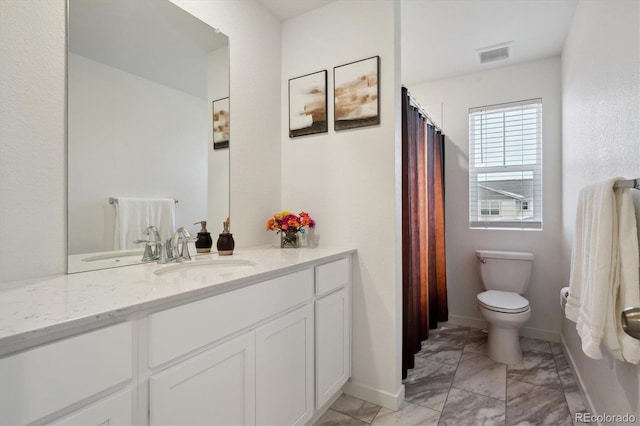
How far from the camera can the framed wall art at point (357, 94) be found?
1865mm

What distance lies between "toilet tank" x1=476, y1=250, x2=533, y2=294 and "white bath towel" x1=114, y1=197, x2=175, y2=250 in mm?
2612

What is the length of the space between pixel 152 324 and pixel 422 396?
5.76ft

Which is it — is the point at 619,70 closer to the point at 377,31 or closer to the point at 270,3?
the point at 377,31

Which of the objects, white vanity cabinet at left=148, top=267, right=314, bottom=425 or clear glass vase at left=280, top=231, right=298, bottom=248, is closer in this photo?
white vanity cabinet at left=148, top=267, right=314, bottom=425

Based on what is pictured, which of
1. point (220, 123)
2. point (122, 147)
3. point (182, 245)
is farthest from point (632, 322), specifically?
point (220, 123)

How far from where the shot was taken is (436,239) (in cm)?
287

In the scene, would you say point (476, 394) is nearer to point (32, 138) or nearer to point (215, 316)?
point (215, 316)

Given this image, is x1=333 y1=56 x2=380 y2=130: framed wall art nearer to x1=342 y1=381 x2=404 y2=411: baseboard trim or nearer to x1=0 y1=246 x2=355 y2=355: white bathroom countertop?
x1=0 y1=246 x2=355 y2=355: white bathroom countertop

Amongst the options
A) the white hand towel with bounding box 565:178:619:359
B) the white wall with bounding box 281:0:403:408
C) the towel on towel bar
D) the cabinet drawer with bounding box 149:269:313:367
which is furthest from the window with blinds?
A: the cabinet drawer with bounding box 149:269:313:367

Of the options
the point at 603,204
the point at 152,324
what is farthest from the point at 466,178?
the point at 152,324

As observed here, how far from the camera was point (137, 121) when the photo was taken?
4.67ft

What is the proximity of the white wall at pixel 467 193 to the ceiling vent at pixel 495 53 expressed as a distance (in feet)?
0.80

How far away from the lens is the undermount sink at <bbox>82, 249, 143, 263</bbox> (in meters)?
1.27

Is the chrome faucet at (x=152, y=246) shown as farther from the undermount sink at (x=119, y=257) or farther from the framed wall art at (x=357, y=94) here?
the framed wall art at (x=357, y=94)
